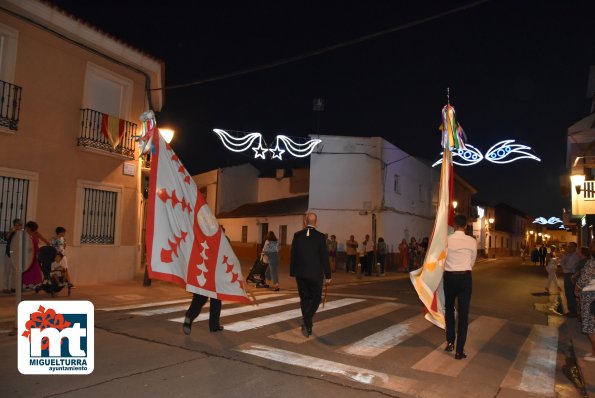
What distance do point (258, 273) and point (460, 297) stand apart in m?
7.94

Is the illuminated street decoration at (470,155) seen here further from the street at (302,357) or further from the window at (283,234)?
the window at (283,234)

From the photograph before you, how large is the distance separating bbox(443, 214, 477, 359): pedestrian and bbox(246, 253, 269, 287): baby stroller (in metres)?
7.47

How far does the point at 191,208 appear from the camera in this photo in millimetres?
6488

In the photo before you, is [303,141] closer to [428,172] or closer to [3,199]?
[3,199]

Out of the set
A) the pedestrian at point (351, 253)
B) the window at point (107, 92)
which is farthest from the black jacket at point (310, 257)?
the pedestrian at point (351, 253)

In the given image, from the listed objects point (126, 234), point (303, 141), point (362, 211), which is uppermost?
point (303, 141)

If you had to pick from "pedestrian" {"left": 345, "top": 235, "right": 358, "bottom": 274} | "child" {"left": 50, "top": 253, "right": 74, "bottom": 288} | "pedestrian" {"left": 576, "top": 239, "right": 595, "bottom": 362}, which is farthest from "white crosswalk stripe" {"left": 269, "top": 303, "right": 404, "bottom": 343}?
"pedestrian" {"left": 345, "top": 235, "right": 358, "bottom": 274}

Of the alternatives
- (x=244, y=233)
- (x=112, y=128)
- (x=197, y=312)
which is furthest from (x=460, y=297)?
(x=244, y=233)

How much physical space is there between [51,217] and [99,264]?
1.96 metres

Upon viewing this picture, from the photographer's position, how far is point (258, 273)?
1319cm

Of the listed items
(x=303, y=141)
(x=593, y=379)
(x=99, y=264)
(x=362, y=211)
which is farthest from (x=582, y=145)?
(x=99, y=264)

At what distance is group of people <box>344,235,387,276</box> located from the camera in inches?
807

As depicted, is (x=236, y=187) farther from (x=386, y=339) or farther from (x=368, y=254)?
(x=386, y=339)

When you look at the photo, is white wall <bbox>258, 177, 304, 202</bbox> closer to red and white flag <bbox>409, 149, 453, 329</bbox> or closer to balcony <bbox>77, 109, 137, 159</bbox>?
balcony <bbox>77, 109, 137, 159</bbox>
